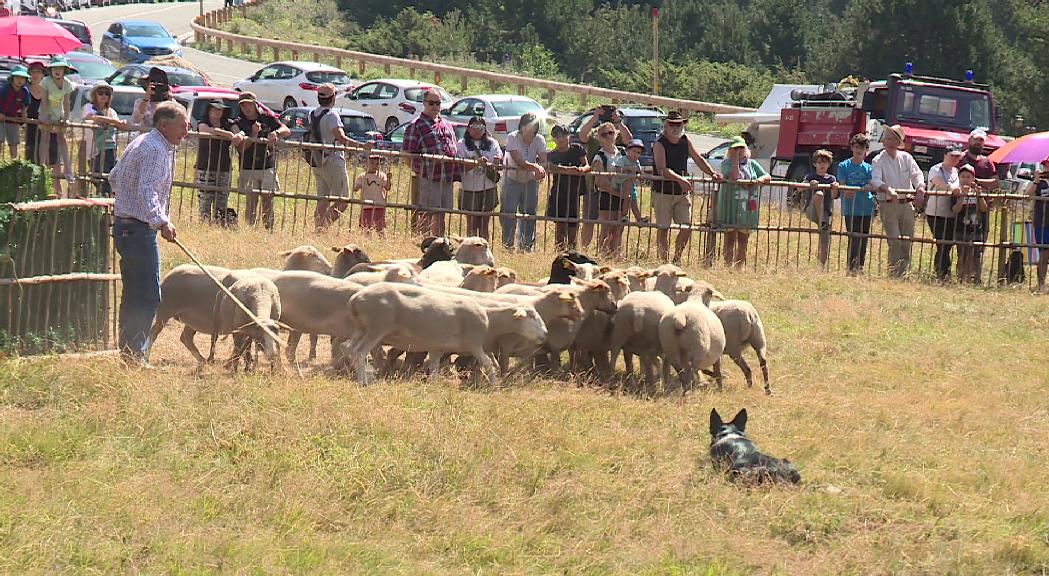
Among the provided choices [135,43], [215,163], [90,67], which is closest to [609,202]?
[215,163]

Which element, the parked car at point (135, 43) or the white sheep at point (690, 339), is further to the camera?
the parked car at point (135, 43)

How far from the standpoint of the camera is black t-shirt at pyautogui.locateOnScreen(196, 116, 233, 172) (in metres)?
15.6

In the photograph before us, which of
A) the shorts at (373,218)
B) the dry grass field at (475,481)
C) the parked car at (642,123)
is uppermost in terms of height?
the parked car at (642,123)

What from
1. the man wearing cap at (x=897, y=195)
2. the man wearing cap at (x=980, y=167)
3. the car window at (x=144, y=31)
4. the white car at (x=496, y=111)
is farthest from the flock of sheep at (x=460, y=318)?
the car window at (x=144, y=31)

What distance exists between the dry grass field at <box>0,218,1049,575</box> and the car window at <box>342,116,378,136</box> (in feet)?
57.3

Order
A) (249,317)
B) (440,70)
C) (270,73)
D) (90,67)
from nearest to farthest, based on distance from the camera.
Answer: (249,317), (90,67), (270,73), (440,70)

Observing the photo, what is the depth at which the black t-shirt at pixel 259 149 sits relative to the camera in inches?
619

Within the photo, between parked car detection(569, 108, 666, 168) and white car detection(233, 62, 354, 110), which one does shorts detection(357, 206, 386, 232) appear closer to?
parked car detection(569, 108, 666, 168)

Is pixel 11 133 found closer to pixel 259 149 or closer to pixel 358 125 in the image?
pixel 259 149

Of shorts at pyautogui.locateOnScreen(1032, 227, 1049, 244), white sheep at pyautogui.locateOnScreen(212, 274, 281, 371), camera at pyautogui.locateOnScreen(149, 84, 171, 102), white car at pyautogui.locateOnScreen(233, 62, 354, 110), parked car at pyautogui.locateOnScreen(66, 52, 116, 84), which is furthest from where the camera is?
white car at pyautogui.locateOnScreen(233, 62, 354, 110)

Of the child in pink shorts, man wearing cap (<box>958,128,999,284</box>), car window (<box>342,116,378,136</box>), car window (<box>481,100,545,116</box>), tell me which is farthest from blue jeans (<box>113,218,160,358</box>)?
car window (<box>481,100,545,116</box>)

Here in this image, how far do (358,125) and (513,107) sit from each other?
4.09 metres

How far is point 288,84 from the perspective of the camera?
3572 centimetres

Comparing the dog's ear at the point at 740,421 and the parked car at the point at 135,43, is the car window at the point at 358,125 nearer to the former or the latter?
the parked car at the point at 135,43
